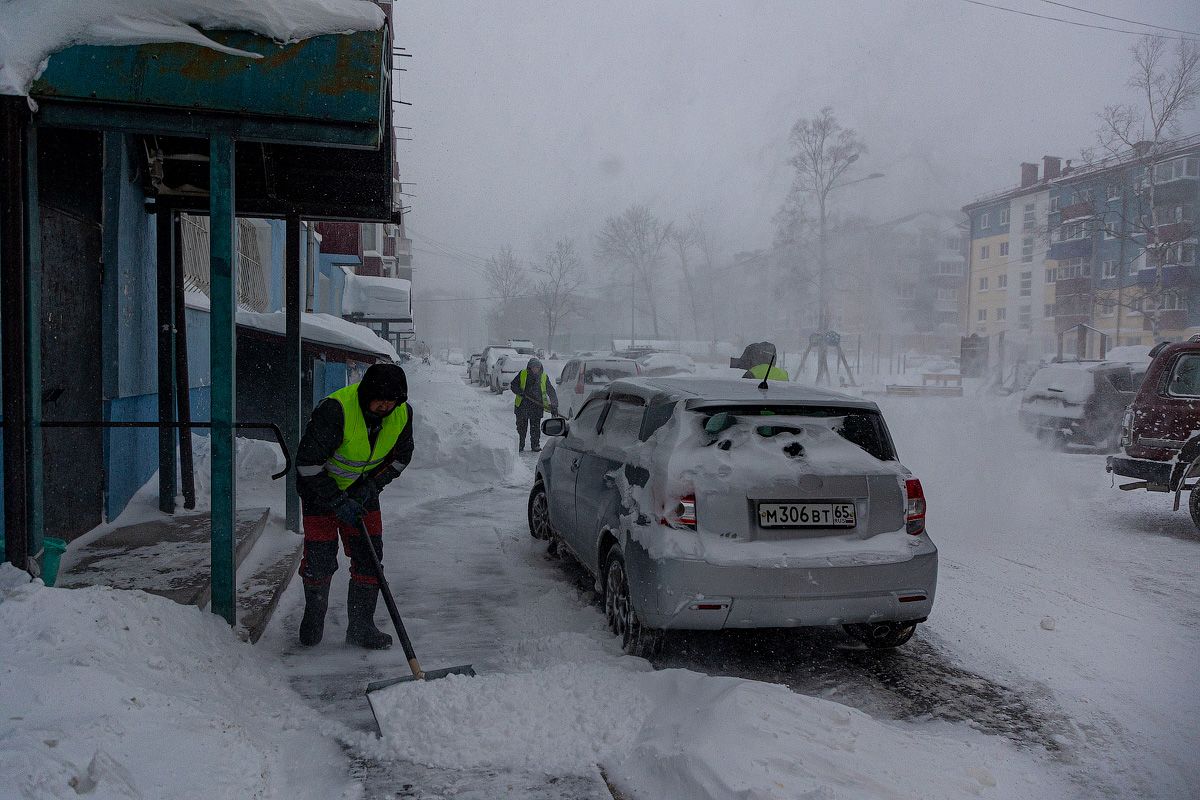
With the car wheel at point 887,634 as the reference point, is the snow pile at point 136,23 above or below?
above

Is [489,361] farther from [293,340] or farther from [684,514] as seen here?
[684,514]

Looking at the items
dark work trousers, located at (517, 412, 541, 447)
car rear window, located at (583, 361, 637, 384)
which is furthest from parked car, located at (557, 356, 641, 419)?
dark work trousers, located at (517, 412, 541, 447)

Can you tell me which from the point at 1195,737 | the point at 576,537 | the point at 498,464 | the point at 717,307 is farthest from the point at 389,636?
the point at 717,307

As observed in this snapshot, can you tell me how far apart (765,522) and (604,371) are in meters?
14.8

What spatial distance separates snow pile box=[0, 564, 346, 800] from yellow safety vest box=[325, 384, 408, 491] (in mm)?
1014

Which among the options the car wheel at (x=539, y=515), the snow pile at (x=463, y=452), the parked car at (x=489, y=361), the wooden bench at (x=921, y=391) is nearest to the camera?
the car wheel at (x=539, y=515)

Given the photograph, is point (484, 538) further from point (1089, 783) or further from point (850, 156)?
point (850, 156)

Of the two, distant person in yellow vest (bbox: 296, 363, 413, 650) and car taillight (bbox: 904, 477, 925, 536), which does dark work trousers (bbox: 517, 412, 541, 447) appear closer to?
distant person in yellow vest (bbox: 296, 363, 413, 650)

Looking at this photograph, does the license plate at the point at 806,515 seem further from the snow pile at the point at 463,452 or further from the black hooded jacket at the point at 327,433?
the snow pile at the point at 463,452

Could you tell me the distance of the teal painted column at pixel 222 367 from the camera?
4.54 m

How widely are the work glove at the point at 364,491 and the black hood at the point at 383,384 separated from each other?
468 millimetres

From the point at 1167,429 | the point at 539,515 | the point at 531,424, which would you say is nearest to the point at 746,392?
the point at 539,515

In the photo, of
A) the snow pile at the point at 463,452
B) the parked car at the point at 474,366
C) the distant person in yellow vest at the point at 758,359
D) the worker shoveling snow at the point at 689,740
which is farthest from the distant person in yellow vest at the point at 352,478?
the parked car at the point at 474,366

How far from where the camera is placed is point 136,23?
4195mm
